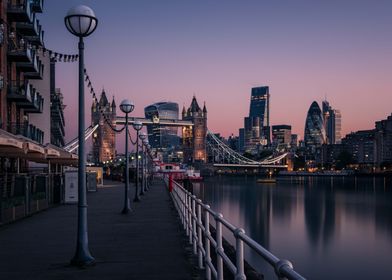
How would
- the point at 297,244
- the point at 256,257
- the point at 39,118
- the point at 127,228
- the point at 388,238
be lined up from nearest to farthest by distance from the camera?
the point at 127,228 < the point at 256,257 < the point at 297,244 < the point at 388,238 < the point at 39,118

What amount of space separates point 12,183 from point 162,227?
6831 mm

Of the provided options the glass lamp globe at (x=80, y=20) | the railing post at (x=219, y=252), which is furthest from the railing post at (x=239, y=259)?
the glass lamp globe at (x=80, y=20)

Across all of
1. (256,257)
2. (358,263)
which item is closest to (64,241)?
(256,257)

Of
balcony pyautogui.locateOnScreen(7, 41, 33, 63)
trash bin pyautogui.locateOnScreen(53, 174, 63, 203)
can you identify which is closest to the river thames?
trash bin pyautogui.locateOnScreen(53, 174, 63, 203)

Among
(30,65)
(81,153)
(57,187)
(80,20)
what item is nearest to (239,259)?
(81,153)

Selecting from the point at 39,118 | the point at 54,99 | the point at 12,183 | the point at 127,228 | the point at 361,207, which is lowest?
the point at 361,207

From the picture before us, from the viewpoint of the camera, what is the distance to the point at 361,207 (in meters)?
68.1

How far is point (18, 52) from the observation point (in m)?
36.2

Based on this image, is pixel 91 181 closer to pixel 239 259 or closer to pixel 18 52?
pixel 18 52

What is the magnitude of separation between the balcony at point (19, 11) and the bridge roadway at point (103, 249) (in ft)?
73.8

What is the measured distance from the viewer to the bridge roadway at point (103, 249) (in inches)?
352

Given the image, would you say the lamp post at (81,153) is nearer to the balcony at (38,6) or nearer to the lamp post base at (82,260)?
the lamp post base at (82,260)

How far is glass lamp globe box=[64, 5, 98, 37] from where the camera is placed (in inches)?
379

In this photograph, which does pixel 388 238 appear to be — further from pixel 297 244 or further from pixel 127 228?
pixel 127 228
